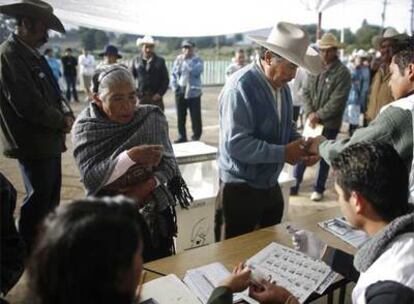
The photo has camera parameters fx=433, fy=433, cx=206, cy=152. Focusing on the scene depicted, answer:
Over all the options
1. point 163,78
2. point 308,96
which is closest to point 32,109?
point 308,96

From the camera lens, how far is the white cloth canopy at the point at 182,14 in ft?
9.16

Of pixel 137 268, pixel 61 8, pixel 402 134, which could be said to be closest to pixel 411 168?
pixel 402 134

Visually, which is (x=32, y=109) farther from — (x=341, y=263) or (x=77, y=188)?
(x=77, y=188)

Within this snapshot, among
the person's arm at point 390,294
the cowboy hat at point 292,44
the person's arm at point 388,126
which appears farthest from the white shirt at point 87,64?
the person's arm at point 390,294

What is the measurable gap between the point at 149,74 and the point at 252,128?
4102 mm

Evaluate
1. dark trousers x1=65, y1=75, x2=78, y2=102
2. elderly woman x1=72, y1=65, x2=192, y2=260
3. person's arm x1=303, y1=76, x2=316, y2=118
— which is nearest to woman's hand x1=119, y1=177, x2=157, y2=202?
elderly woman x1=72, y1=65, x2=192, y2=260

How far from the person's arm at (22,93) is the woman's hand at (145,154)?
1018 mm

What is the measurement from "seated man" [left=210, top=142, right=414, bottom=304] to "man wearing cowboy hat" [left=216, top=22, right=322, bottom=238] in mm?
813

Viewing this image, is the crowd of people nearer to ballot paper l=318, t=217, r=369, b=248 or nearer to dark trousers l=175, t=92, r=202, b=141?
ballot paper l=318, t=217, r=369, b=248

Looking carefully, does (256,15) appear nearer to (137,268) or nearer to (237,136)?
(237,136)

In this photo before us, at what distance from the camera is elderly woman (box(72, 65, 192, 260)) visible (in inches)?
70.1

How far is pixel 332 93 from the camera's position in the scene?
4.26m

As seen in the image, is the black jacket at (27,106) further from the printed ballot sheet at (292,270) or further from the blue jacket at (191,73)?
the blue jacket at (191,73)

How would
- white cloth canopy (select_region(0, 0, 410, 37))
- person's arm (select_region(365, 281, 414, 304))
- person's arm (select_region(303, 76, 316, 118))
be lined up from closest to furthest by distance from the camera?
person's arm (select_region(365, 281, 414, 304)) → white cloth canopy (select_region(0, 0, 410, 37)) → person's arm (select_region(303, 76, 316, 118))
